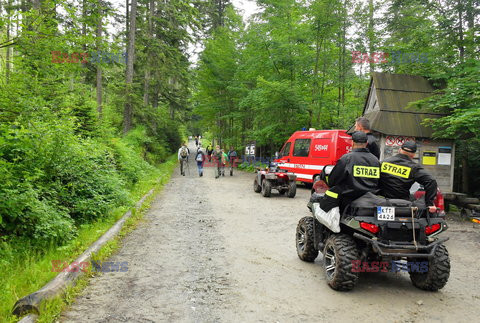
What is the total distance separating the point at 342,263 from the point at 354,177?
106 centimetres

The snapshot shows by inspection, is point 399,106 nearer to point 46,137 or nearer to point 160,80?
point 46,137

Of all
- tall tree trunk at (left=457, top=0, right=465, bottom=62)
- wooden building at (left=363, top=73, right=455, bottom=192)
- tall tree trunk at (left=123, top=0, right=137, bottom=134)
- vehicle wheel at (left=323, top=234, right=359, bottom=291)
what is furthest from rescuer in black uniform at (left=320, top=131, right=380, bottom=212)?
tall tree trunk at (left=123, top=0, right=137, bottom=134)

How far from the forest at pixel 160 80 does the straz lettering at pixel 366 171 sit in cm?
409

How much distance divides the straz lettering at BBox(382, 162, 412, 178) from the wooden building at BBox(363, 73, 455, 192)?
27.5ft

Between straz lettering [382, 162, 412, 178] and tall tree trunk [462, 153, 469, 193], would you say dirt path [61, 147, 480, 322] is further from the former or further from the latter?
tall tree trunk [462, 153, 469, 193]

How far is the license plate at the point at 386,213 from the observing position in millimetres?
3893

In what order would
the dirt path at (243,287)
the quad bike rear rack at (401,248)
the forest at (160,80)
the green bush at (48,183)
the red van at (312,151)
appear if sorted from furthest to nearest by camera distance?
the red van at (312,151) < the forest at (160,80) < the green bush at (48,183) < the quad bike rear rack at (401,248) < the dirt path at (243,287)

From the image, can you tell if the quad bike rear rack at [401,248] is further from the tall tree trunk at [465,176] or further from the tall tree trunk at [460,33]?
the tall tree trunk at [465,176]

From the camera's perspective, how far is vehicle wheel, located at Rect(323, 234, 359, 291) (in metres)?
3.88

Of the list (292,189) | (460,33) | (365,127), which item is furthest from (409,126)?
(365,127)

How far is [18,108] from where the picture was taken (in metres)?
4.72

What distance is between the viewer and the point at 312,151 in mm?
13406

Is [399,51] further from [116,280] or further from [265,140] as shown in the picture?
[116,280]

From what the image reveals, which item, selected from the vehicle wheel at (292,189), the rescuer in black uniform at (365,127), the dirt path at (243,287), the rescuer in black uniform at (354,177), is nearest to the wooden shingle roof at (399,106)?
the vehicle wheel at (292,189)
